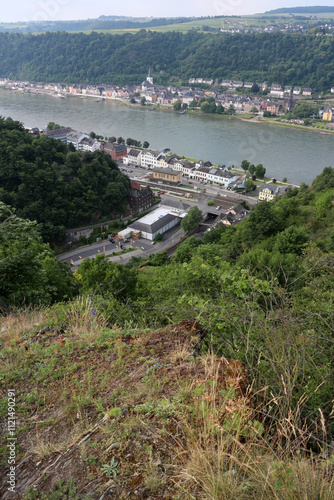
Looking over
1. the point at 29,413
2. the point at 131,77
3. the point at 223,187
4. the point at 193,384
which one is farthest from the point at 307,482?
the point at 131,77

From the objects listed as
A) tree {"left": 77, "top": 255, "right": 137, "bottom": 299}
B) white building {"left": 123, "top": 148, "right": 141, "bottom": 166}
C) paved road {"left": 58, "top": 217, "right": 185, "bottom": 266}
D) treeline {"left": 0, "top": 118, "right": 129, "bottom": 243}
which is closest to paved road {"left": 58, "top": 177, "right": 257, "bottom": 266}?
paved road {"left": 58, "top": 217, "right": 185, "bottom": 266}

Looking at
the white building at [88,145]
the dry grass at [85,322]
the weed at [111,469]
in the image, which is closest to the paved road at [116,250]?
the dry grass at [85,322]

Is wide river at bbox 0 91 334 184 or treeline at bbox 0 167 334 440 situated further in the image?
wide river at bbox 0 91 334 184

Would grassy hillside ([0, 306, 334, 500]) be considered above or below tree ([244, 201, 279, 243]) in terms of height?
above

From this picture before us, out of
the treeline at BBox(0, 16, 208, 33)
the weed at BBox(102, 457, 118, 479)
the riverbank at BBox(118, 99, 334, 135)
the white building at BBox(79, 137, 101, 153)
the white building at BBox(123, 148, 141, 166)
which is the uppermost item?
the treeline at BBox(0, 16, 208, 33)

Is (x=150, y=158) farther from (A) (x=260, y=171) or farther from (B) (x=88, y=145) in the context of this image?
(A) (x=260, y=171)

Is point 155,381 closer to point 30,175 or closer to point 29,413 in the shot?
point 29,413

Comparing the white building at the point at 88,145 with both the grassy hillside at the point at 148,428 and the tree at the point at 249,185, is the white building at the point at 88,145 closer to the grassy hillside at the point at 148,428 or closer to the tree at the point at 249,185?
the tree at the point at 249,185

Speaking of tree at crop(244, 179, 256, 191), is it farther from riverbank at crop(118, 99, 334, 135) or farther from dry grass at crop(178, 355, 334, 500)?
dry grass at crop(178, 355, 334, 500)
